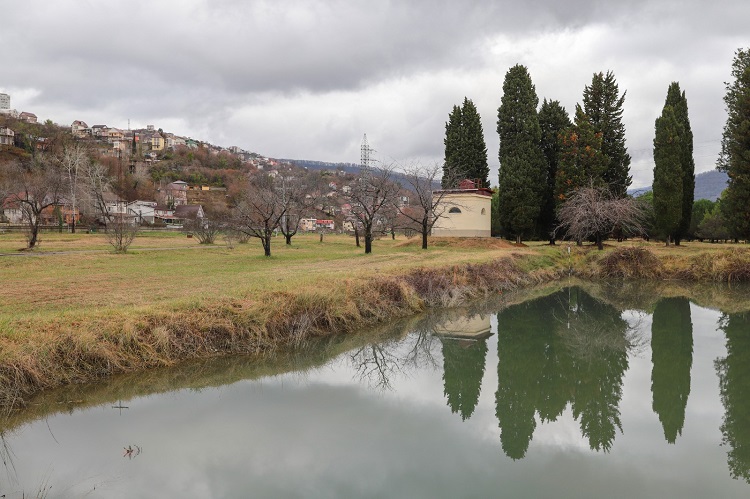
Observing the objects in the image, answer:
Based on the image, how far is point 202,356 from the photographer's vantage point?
943cm

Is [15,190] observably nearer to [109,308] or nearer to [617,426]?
[109,308]

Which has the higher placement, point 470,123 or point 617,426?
point 470,123

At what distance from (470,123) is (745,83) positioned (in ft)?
52.2

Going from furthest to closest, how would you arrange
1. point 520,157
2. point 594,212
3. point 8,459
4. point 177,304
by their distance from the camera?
point 520,157 → point 594,212 → point 177,304 → point 8,459

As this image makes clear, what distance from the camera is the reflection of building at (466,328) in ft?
42.6

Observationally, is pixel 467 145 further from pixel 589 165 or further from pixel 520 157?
pixel 589 165

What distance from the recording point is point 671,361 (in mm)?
10969

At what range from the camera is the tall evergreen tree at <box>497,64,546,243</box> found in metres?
30.0

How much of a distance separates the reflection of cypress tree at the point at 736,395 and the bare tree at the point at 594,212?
12.2 m

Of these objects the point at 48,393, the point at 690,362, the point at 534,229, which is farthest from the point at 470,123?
the point at 48,393

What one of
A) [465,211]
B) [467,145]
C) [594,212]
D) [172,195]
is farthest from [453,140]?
[172,195]

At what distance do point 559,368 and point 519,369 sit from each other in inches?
31.2

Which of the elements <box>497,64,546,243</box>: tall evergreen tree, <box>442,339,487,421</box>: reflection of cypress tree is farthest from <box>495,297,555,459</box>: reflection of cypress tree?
<box>497,64,546,243</box>: tall evergreen tree

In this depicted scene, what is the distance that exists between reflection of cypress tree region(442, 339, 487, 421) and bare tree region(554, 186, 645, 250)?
53.2ft
